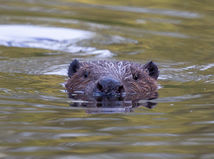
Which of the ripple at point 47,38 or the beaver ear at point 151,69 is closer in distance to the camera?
the beaver ear at point 151,69

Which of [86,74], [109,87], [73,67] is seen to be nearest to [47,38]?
[73,67]

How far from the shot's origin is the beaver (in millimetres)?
6772

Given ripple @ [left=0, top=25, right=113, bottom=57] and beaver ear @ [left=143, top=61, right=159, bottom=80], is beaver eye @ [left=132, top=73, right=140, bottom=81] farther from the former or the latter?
ripple @ [left=0, top=25, right=113, bottom=57]

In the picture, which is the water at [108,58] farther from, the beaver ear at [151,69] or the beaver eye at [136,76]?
the beaver eye at [136,76]

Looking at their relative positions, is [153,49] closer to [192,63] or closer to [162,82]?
[192,63]

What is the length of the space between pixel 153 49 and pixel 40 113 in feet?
18.0

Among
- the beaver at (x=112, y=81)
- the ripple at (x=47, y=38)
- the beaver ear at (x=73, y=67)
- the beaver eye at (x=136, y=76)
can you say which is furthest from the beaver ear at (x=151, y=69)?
the ripple at (x=47, y=38)

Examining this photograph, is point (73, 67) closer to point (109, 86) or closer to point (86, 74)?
point (86, 74)

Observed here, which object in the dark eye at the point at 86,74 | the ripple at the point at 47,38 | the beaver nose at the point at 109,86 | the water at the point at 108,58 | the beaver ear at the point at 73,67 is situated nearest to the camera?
the water at the point at 108,58

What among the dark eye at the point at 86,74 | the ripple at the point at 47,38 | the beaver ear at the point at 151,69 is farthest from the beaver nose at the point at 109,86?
the ripple at the point at 47,38

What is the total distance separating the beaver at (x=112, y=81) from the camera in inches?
267

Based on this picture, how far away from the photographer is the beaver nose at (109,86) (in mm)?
6641

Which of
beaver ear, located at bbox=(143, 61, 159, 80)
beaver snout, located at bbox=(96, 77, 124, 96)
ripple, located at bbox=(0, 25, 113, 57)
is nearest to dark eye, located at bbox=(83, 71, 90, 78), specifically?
beaver snout, located at bbox=(96, 77, 124, 96)

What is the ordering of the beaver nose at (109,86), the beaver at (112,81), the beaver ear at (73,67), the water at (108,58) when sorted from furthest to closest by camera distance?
1. the beaver ear at (73,67)
2. the beaver at (112,81)
3. the beaver nose at (109,86)
4. the water at (108,58)
